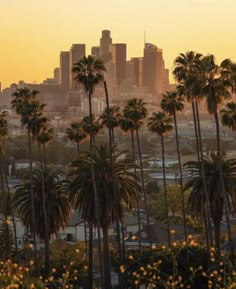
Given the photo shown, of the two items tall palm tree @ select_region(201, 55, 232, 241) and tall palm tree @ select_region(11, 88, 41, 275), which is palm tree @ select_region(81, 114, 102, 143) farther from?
tall palm tree @ select_region(201, 55, 232, 241)

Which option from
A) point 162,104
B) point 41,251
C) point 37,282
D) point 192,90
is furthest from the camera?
point 41,251

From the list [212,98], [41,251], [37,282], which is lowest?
[41,251]

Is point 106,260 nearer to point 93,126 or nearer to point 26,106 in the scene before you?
point 26,106

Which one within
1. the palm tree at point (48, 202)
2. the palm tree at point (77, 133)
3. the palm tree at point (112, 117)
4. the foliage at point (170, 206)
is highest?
the palm tree at point (112, 117)

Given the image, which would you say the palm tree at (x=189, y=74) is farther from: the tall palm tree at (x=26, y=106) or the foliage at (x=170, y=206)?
the foliage at (x=170, y=206)

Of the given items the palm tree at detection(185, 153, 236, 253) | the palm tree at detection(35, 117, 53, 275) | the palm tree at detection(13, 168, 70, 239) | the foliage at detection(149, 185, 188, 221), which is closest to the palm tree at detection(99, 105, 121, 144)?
the palm tree at detection(35, 117, 53, 275)

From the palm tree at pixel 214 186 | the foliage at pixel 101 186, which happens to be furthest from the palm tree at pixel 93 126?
the palm tree at pixel 214 186

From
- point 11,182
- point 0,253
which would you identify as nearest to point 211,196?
point 0,253

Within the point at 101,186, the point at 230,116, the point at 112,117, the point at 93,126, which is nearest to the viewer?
the point at 101,186

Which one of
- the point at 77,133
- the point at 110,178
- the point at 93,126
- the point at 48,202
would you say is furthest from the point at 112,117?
the point at 110,178

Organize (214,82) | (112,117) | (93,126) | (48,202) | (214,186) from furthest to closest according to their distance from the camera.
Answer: (93,126) → (112,117) → (48,202) → (214,186) → (214,82)

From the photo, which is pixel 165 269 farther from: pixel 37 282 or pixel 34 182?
pixel 37 282
